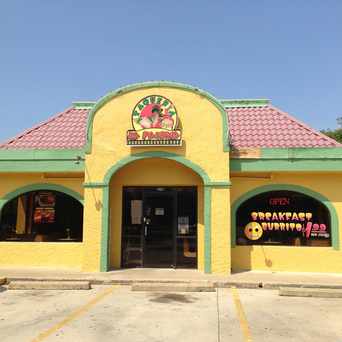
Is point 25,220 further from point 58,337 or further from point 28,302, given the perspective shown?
point 58,337

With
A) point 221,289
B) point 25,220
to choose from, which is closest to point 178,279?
point 221,289

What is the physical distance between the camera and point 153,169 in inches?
531

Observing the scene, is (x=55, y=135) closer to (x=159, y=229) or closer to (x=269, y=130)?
(x=159, y=229)

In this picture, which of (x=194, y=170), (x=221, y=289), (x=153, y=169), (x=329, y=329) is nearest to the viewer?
(x=329, y=329)

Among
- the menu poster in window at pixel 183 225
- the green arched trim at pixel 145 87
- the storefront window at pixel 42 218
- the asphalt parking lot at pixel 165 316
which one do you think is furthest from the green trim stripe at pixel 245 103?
the asphalt parking lot at pixel 165 316

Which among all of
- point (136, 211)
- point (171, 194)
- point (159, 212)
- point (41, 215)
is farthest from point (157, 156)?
point (41, 215)

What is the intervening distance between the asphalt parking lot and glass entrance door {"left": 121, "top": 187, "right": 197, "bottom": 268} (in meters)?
3.14

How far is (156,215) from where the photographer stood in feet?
43.6

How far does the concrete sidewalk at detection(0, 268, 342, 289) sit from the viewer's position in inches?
417

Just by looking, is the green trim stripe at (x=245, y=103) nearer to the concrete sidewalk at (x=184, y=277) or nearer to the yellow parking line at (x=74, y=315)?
the concrete sidewalk at (x=184, y=277)

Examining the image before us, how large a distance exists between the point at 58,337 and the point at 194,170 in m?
7.29

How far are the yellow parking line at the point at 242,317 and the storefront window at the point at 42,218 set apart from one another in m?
6.51

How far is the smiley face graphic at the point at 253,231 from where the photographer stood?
1302cm

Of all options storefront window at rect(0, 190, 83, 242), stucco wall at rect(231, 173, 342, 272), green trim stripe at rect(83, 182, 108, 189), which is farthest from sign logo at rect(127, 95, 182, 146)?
storefront window at rect(0, 190, 83, 242)
